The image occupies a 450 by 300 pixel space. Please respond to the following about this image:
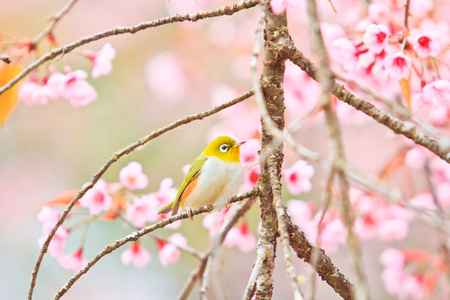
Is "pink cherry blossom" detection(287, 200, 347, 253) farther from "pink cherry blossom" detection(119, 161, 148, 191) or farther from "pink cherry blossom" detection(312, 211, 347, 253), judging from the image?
"pink cherry blossom" detection(119, 161, 148, 191)

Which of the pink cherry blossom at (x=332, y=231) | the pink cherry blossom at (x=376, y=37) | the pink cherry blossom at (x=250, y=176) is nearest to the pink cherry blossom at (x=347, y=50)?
the pink cherry blossom at (x=376, y=37)

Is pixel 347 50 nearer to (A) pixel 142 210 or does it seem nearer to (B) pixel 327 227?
(A) pixel 142 210

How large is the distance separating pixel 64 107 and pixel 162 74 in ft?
3.36

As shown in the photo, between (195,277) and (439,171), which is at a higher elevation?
(439,171)

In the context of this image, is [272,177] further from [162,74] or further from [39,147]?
[39,147]

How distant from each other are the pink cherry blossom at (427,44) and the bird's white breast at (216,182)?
0.56 m

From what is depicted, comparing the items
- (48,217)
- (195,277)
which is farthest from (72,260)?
(195,277)

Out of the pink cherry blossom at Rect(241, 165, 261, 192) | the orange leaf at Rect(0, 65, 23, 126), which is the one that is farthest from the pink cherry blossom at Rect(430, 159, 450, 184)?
the orange leaf at Rect(0, 65, 23, 126)

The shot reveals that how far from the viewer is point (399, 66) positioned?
108 cm

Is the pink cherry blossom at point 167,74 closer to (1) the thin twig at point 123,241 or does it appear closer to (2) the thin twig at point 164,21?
(2) the thin twig at point 164,21

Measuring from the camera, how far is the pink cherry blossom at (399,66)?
3.53ft

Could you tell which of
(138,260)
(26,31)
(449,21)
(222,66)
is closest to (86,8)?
(26,31)

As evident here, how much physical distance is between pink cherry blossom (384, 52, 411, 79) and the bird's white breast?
509 millimetres

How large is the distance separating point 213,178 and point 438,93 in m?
0.63
